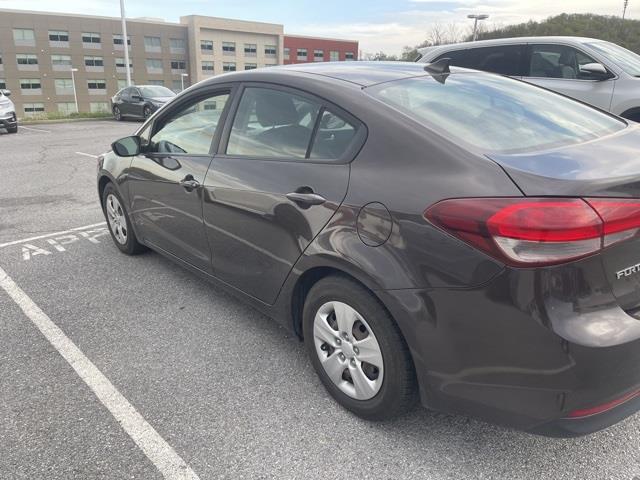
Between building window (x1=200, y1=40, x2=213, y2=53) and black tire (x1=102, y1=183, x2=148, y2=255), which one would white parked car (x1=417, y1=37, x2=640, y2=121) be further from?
Result: building window (x1=200, y1=40, x2=213, y2=53)

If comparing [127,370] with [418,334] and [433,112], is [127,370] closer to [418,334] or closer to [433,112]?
[418,334]

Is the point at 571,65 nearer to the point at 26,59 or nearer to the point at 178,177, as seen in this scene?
the point at 178,177

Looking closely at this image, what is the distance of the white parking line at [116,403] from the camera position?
215 cm

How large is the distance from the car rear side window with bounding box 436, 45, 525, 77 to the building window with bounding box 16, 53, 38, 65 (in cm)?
7157

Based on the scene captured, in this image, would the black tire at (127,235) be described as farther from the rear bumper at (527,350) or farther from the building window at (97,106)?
the building window at (97,106)

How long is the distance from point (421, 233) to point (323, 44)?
3472 inches

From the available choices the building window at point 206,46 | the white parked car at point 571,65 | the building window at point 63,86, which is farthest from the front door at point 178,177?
the building window at point 206,46

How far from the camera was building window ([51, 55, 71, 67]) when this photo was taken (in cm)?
6669

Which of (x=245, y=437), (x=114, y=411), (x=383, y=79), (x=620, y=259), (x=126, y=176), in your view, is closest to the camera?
(x=620, y=259)

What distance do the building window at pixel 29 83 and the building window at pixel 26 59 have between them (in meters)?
2.01

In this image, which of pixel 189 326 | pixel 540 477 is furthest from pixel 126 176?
pixel 540 477

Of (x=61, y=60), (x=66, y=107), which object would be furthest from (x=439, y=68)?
(x=66, y=107)

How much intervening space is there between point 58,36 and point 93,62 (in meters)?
5.04

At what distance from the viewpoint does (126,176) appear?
4.08 meters
